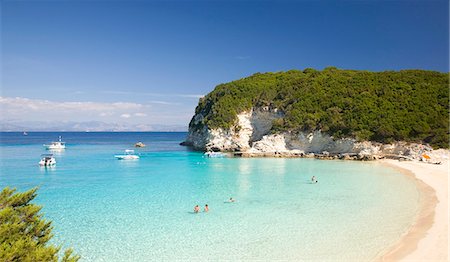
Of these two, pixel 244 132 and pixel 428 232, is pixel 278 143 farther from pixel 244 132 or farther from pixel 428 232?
pixel 428 232

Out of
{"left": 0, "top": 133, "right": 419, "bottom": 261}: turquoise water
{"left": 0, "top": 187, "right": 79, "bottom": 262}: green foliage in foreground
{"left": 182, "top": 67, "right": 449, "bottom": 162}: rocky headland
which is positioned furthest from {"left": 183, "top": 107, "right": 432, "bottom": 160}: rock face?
{"left": 0, "top": 187, "right": 79, "bottom": 262}: green foliage in foreground

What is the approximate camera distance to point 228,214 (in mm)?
18266

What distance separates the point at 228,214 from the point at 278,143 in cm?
3655

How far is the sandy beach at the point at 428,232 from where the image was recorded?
40.0 feet

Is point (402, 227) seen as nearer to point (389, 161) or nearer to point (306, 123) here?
point (389, 161)

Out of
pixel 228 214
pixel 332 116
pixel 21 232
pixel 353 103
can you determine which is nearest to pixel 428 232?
pixel 228 214

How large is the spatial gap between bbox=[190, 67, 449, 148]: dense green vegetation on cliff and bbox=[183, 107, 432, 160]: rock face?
1.15 metres

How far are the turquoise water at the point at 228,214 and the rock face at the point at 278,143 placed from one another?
51.0ft

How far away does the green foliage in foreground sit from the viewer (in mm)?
6709

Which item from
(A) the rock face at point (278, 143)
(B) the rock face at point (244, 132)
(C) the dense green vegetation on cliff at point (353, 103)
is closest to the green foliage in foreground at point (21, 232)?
(A) the rock face at point (278, 143)

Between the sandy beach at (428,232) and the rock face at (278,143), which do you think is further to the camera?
the rock face at (278,143)

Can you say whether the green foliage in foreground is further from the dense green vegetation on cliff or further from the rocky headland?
the dense green vegetation on cliff

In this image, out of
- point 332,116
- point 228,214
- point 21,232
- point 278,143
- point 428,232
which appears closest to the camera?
point 21,232

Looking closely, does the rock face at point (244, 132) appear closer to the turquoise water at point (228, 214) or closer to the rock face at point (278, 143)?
the rock face at point (278, 143)
